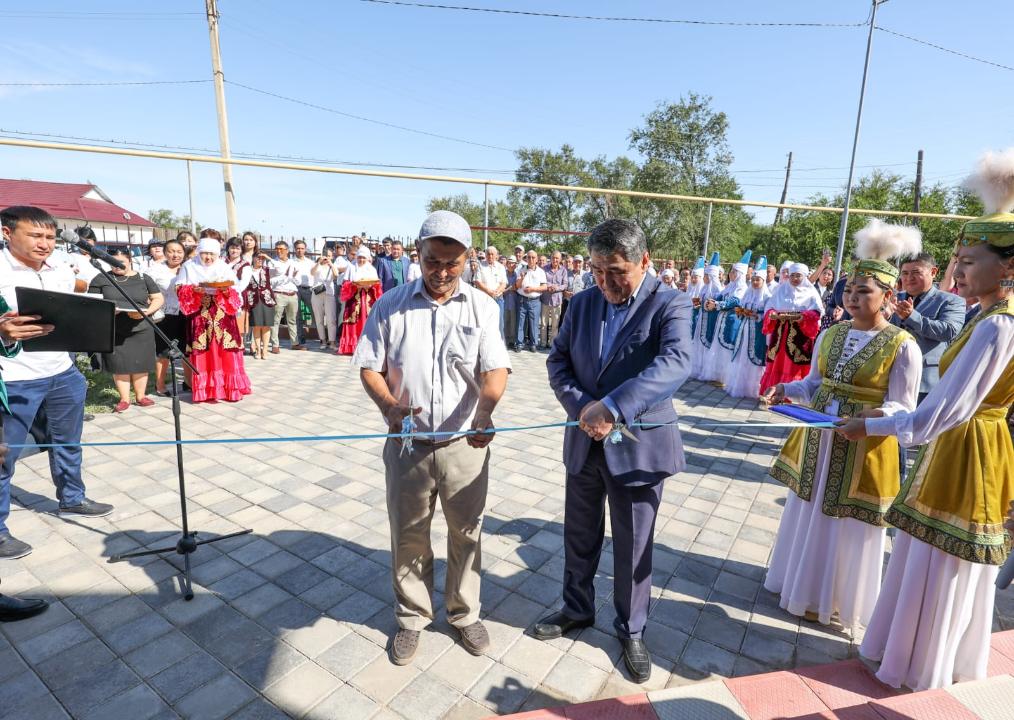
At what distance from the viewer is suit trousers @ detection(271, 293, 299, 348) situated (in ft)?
33.5

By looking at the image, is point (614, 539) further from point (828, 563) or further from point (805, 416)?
point (828, 563)

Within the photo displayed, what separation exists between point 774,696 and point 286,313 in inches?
411

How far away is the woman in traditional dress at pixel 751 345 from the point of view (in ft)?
27.0

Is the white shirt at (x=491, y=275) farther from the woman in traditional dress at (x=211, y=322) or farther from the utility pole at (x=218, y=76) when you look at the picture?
the utility pole at (x=218, y=76)

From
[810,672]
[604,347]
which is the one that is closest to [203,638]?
[604,347]

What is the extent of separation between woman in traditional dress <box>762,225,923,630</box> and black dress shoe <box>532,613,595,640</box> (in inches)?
48.4

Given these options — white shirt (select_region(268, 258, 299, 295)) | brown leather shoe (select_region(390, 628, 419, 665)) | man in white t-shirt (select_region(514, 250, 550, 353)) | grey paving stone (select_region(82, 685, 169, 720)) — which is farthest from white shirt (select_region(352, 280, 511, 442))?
man in white t-shirt (select_region(514, 250, 550, 353))

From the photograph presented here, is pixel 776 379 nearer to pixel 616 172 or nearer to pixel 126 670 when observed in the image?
pixel 126 670

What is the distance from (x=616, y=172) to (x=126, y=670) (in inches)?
2101

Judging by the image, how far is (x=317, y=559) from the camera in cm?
343

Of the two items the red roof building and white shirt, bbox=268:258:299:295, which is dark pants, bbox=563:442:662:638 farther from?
the red roof building

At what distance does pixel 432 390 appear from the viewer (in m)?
2.39

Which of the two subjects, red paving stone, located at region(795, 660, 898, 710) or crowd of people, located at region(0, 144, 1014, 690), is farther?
red paving stone, located at region(795, 660, 898, 710)

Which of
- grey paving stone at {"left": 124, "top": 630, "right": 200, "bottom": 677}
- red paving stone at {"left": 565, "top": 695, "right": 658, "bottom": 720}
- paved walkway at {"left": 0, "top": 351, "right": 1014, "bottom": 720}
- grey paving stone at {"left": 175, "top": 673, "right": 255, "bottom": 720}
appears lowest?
paved walkway at {"left": 0, "top": 351, "right": 1014, "bottom": 720}
